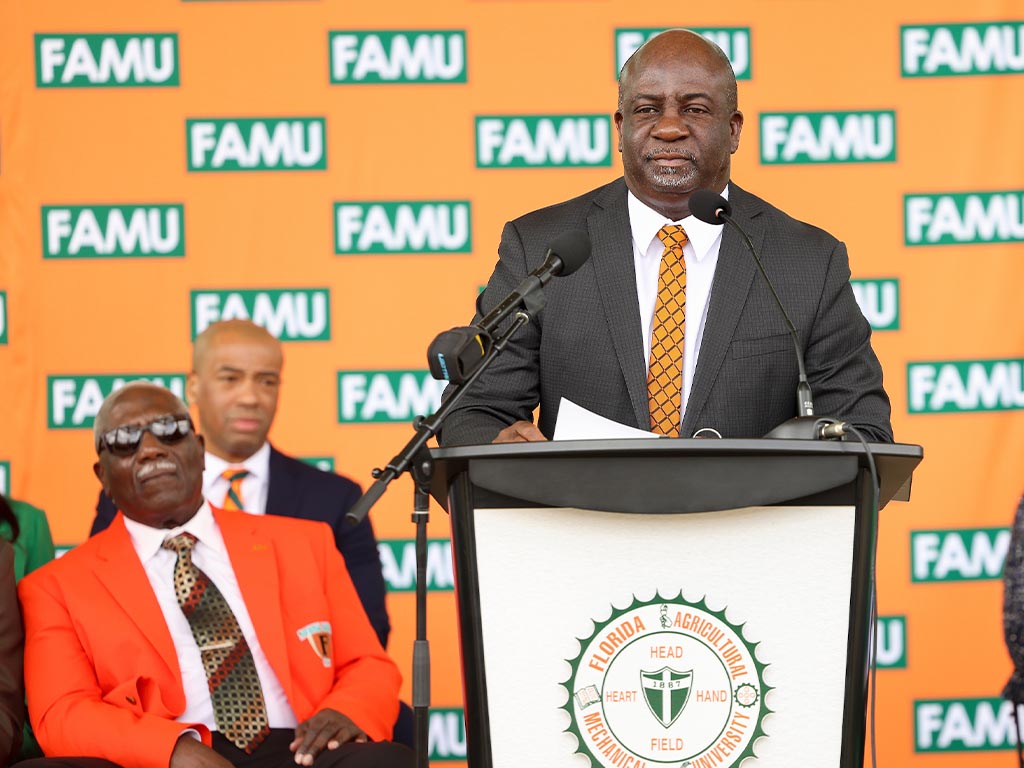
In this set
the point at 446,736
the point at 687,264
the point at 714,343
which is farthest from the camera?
the point at 446,736

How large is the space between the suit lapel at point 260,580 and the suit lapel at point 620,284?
48.7 inches

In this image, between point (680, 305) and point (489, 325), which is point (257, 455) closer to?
point (680, 305)

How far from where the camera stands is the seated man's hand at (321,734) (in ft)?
9.39

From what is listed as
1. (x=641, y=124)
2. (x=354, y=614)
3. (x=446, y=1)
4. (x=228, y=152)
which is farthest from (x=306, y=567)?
(x=446, y=1)

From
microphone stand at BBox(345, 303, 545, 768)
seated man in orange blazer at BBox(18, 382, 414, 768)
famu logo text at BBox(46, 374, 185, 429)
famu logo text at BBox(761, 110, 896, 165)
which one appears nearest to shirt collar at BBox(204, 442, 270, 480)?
famu logo text at BBox(46, 374, 185, 429)

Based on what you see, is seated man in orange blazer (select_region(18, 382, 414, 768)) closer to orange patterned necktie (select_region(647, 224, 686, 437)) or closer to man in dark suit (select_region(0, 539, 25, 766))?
man in dark suit (select_region(0, 539, 25, 766))

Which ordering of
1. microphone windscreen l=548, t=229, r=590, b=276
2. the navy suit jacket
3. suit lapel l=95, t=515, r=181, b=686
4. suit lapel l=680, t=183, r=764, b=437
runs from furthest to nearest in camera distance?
1. the navy suit jacket
2. suit lapel l=95, t=515, r=181, b=686
3. suit lapel l=680, t=183, r=764, b=437
4. microphone windscreen l=548, t=229, r=590, b=276

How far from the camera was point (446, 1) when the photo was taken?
437cm

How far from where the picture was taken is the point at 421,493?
1608 mm

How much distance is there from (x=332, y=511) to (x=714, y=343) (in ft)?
6.72

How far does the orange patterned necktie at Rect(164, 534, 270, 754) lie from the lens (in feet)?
9.62

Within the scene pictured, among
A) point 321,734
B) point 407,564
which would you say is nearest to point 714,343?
point 321,734

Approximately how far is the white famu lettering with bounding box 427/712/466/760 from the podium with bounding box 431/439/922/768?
9.34 feet

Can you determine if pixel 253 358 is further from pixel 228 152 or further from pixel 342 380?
pixel 228 152
